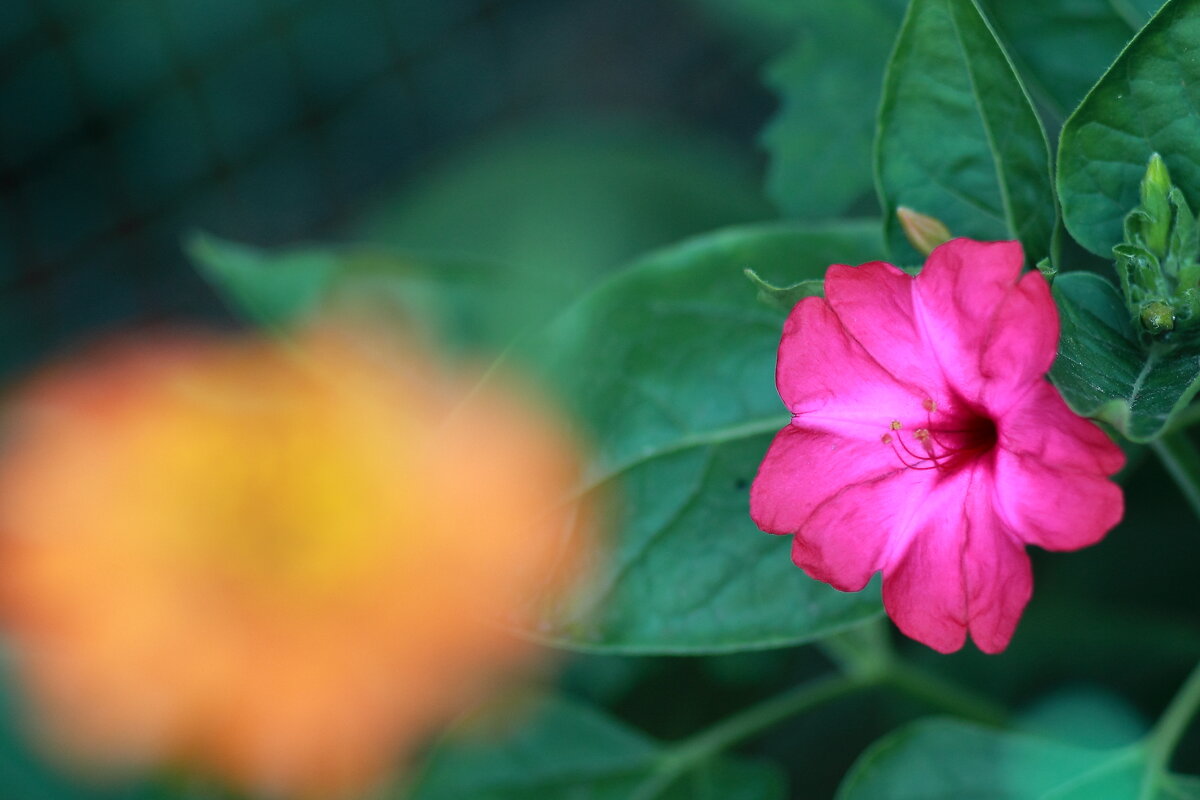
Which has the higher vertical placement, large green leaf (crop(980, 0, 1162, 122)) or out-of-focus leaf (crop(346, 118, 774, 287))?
large green leaf (crop(980, 0, 1162, 122))

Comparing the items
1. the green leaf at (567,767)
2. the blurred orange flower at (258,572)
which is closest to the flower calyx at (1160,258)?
the blurred orange flower at (258,572)

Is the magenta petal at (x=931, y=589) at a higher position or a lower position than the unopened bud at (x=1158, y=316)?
lower

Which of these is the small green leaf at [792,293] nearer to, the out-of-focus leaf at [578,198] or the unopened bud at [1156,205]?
the unopened bud at [1156,205]

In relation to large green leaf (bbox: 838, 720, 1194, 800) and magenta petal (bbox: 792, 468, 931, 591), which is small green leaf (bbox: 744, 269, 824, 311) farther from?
large green leaf (bbox: 838, 720, 1194, 800)

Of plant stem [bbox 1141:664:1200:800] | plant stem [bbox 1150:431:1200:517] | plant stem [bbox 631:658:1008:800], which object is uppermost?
plant stem [bbox 1150:431:1200:517]

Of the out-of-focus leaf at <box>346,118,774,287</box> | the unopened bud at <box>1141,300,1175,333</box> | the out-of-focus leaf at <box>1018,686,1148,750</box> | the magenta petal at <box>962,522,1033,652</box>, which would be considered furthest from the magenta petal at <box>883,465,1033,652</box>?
the out-of-focus leaf at <box>346,118,774,287</box>

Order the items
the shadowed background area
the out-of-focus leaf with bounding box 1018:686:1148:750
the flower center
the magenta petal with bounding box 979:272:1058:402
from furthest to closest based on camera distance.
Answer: the shadowed background area
the out-of-focus leaf with bounding box 1018:686:1148:750
the flower center
the magenta petal with bounding box 979:272:1058:402
